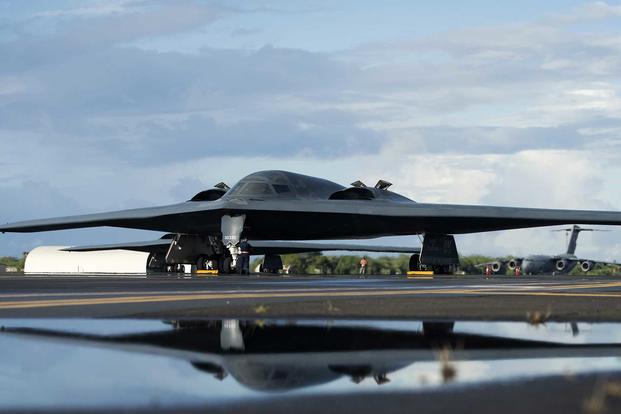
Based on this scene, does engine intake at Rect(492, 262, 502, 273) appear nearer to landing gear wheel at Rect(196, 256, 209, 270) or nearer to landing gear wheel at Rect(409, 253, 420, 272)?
landing gear wheel at Rect(409, 253, 420, 272)

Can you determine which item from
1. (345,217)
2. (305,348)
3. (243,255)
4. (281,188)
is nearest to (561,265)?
(345,217)

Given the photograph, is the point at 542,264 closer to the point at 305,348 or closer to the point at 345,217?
the point at 345,217

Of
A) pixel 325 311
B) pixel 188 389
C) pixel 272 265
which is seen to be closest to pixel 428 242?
pixel 272 265

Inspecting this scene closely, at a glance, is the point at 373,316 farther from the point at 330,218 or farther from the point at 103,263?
the point at 103,263

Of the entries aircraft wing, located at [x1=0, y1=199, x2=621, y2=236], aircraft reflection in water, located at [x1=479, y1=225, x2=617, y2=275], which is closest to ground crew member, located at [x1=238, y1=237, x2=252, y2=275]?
aircraft wing, located at [x1=0, y1=199, x2=621, y2=236]

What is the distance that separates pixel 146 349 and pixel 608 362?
3101mm

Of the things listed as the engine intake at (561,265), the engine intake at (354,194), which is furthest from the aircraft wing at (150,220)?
the engine intake at (561,265)

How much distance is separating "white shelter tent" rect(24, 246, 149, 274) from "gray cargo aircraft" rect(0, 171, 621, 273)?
1720cm

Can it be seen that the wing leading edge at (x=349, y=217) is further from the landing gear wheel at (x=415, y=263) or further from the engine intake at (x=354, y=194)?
the engine intake at (x=354, y=194)

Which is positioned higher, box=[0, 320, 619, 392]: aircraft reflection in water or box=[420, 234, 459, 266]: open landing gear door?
box=[420, 234, 459, 266]: open landing gear door

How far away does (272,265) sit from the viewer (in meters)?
55.3

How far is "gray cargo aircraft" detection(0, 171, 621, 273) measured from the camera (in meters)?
34.5

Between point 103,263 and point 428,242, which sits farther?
point 103,263

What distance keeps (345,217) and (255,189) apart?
384 centimetres
